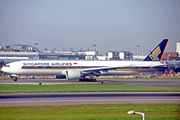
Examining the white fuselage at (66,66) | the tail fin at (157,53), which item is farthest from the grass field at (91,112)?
the tail fin at (157,53)

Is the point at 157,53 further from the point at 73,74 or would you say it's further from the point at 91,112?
the point at 91,112

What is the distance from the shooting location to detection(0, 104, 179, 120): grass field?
20469 mm

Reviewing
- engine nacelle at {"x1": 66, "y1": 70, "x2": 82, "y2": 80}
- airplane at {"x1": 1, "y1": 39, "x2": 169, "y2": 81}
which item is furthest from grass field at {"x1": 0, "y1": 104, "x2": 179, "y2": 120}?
airplane at {"x1": 1, "y1": 39, "x2": 169, "y2": 81}

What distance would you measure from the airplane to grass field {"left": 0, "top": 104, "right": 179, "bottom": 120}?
32481mm

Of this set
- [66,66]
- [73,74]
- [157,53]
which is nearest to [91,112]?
[73,74]

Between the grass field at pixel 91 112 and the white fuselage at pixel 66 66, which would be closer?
the grass field at pixel 91 112

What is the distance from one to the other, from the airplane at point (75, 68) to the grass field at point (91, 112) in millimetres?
32481

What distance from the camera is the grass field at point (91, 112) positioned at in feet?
67.2

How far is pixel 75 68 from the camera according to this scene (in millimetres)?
61094

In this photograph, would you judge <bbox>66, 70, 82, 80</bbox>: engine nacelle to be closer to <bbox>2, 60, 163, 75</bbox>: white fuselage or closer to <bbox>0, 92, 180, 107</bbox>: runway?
<bbox>2, 60, 163, 75</bbox>: white fuselage

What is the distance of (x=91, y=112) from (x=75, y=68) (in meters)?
38.9

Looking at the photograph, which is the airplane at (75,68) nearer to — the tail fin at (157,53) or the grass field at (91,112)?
the tail fin at (157,53)

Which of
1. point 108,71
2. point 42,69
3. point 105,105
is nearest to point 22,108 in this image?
point 105,105

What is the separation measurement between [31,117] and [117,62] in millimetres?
46779
